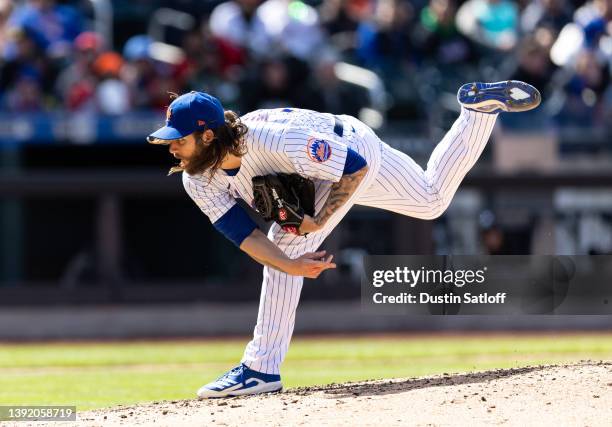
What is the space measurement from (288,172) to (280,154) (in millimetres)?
167

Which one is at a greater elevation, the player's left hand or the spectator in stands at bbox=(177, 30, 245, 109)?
the spectator in stands at bbox=(177, 30, 245, 109)

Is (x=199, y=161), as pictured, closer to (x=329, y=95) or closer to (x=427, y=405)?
(x=427, y=405)

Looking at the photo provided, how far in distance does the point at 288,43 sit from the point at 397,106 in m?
1.59

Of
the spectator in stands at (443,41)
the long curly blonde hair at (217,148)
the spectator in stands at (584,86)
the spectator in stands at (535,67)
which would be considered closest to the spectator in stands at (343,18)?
the spectator in stands at (443,41)

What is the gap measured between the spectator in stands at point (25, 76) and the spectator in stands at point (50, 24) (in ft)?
0.66

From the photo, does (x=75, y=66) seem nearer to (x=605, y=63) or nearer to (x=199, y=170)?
(x=605, y=63)

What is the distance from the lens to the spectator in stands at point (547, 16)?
44.1 ft

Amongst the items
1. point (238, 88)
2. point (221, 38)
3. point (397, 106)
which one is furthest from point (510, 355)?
point (221, 38)

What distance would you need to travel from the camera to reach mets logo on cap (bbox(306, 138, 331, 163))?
536 centimetres

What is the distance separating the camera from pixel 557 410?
16.1ft

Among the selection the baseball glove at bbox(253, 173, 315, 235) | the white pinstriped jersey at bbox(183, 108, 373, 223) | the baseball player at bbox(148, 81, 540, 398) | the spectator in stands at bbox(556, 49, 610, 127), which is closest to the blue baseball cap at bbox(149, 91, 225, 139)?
the baseball player at bbox(148, 81, 540, 398)

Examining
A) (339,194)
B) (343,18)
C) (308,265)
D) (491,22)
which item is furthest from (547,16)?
(308,265)

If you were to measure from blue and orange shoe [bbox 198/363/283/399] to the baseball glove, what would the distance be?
0.85m

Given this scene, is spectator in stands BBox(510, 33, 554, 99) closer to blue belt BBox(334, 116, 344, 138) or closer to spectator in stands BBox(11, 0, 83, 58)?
spectator in stands BBox(11, 0, 83, 58)
